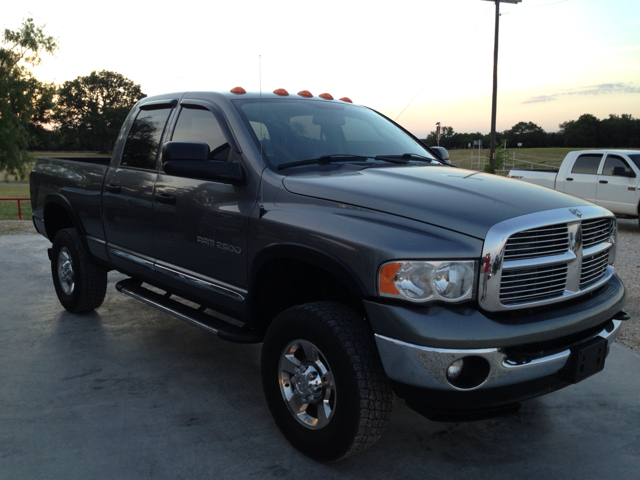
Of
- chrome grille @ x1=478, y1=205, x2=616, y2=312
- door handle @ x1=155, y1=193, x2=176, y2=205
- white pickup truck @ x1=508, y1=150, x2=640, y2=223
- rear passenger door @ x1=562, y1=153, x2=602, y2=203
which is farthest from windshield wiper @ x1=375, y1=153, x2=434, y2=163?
rear passenger door @ x1=562, y1=153, x2=602, y2=203

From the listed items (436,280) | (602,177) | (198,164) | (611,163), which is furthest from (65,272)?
(611,163)

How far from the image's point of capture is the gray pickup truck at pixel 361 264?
2.46 metres

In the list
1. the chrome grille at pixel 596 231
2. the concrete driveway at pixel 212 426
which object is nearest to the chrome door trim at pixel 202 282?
the concrete driveway at pixel 212 426

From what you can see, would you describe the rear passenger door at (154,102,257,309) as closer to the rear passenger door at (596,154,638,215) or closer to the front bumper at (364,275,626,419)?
the front bumper at (364,275,626,419)

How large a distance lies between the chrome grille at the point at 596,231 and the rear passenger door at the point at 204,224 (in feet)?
5.76

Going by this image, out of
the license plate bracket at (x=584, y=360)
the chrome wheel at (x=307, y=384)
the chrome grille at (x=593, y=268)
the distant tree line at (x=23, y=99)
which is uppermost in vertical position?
the distant tree line at (x=23, y=99)

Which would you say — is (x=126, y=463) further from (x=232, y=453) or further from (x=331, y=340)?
(x=331, y=340)

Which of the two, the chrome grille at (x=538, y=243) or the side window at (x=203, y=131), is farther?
the side window at (x=203, y=131)

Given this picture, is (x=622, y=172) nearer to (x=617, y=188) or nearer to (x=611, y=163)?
(x=617, y=188)

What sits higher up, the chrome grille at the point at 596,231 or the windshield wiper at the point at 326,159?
the windshield wiper at the point at 326,159

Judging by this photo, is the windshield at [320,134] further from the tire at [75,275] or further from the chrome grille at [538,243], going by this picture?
the tire at [75,275]

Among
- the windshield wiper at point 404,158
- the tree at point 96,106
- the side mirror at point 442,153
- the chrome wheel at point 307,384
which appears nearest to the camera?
the chrome wheel at point 307,384

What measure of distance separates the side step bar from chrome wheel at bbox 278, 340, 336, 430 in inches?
18.2

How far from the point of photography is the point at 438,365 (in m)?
2.40
